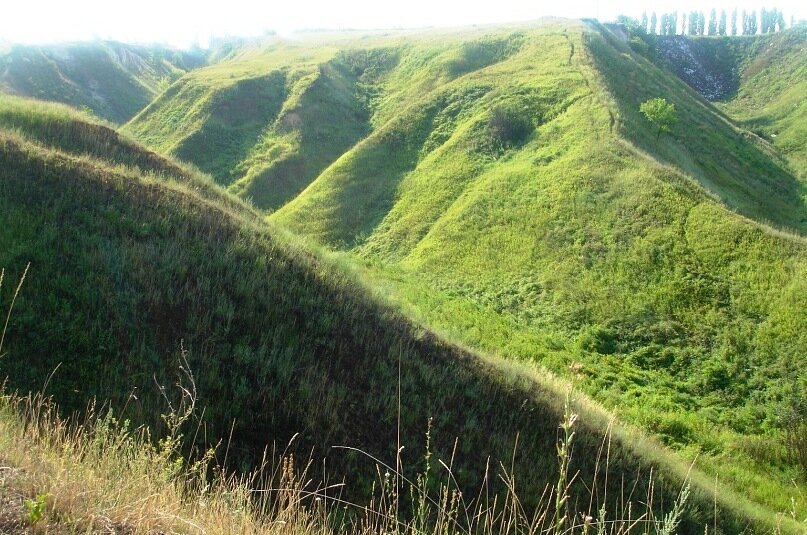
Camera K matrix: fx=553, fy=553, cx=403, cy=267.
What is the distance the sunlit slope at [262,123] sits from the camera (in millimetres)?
43688

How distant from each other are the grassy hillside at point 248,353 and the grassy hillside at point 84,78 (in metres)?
Result: 74.0

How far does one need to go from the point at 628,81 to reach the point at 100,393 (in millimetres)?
54222

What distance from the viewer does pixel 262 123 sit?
169 ft

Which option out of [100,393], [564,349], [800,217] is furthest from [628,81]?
[100,393]

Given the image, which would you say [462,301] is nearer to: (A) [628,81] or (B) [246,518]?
(B) [246,518]

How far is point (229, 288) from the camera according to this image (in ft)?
30.6

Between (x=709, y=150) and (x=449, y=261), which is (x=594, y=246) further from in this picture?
(x=709, y=150)

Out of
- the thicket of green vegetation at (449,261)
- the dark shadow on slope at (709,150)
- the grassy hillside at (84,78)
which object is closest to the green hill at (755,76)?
the dark shadow on slope at (709,150)

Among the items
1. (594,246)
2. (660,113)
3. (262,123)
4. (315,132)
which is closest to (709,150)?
(660,113)

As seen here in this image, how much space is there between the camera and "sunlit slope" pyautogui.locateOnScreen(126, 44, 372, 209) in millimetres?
43688

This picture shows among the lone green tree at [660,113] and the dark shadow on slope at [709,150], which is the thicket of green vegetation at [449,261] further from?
the lone green tree at [660,113]

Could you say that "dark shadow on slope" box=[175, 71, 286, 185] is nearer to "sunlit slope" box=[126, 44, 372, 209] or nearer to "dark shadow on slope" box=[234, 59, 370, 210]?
"sunlit slope" box=[126, 44, 372, 209]

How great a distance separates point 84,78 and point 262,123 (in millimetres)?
54238

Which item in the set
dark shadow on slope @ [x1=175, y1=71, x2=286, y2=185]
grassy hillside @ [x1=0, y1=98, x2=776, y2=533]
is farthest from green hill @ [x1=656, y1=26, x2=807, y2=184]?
grassy hillside @ [x1=0, y1=98, x2=776, y2=533]
